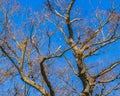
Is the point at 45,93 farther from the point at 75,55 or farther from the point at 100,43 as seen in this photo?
the point at 100,43

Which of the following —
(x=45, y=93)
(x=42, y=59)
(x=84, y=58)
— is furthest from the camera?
(x=84, y=58)

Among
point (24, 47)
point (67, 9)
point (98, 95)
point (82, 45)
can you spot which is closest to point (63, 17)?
point (67, 9)

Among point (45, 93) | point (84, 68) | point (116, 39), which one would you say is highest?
point (116, 39)

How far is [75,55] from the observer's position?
518 inches

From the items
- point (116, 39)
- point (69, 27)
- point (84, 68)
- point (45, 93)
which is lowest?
point (45, 93)

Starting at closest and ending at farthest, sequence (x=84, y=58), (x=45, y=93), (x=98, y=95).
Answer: (x=45, y=93) → (x=84, y=58) → (x=98, y=95)

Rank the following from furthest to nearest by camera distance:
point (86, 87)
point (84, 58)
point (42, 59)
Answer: point (84, 58) → point (86, 87) → point (42, 59)

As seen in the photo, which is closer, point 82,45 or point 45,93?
point 45,93

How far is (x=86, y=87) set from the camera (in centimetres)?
1230

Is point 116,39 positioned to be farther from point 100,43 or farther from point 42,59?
point 42,59

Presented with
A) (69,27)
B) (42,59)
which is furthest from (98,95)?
(42,59)

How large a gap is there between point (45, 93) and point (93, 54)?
3.44 m

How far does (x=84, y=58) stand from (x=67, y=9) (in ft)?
7.56

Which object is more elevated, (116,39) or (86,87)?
(116,39)
